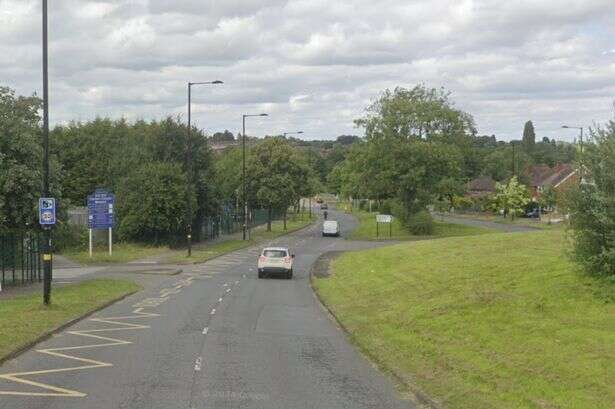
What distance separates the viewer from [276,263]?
37781mm

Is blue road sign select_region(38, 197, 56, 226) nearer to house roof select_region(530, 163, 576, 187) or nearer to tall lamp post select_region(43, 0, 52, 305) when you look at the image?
tall lamp post select_region(43, 0, 52, 305)

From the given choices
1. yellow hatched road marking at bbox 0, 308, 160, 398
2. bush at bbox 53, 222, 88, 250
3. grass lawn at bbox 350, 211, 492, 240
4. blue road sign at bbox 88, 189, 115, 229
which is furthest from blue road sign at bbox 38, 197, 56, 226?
grass lawn at bbox 350, 211, 492, 240

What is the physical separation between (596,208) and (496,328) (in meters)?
3.61

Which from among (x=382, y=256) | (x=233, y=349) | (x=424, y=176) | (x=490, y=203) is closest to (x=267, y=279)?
(x=382, y=256)

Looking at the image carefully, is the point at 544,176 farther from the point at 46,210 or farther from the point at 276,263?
the point at 46,210

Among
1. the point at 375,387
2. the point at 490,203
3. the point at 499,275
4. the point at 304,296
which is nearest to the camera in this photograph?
the point at 375,387

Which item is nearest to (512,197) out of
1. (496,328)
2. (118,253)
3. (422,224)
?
(422,224)

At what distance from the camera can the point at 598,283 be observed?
56.9ft

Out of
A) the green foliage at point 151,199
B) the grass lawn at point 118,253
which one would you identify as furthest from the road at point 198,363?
the green foliage at point 151,199

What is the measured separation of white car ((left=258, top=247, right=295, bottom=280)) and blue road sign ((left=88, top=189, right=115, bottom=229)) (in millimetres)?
14994

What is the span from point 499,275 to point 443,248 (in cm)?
1443

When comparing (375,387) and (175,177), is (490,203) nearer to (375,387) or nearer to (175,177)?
(175,177)

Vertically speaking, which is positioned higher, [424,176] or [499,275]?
[424,176]

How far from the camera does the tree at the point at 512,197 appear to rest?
299 feet
